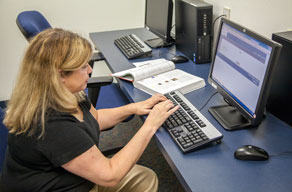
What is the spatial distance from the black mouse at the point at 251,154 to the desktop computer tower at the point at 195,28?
864 mm

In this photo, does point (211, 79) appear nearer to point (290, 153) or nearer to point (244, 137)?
point (244, 137)

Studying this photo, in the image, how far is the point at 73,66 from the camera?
909 mm

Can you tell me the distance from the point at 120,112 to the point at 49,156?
0.53m

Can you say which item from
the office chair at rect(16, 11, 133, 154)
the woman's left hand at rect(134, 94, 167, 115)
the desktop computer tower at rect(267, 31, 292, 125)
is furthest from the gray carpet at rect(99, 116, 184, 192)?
the desktop computer tower at rect(267, 31, 292, 125)

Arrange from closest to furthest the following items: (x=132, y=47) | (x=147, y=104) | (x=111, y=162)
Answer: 1. (x=111, y=162)
2. (x=147, y=104)
3. (x=132, y=47)

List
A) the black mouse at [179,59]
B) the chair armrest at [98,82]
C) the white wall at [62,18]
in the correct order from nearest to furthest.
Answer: the chair armrest at [98,82], the black mouse at [179,59], the white wall at [62,18]

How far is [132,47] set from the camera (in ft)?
6.19

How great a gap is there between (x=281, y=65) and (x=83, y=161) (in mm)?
833

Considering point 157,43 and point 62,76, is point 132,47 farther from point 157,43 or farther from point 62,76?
point 62,76

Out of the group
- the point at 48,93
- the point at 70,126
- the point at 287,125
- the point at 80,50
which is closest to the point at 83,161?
the point at 70,126

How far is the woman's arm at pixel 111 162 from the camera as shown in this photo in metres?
0.90

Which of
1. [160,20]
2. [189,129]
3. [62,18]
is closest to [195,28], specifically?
[160,20]

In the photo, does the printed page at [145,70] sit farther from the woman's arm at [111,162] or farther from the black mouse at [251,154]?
the black mouse at [251,154]

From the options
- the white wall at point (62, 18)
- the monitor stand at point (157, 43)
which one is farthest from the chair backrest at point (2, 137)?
the white wall at point (62, 18)
